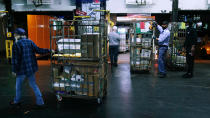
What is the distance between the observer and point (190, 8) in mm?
12547

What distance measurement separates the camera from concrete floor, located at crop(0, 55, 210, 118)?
4.11 meters

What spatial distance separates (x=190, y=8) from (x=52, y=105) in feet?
37.1

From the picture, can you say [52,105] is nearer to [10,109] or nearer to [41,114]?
[41,114]

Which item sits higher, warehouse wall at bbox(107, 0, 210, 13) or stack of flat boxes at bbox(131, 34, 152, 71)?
warehouse wall at bbox(107, 0, 210, 13)

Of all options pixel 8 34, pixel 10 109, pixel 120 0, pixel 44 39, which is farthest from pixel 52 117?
pixel 120 0

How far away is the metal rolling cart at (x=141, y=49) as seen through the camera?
7.80 metres

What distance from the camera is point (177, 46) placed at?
28.6 ft

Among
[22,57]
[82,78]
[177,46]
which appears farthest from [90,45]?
[177,46]

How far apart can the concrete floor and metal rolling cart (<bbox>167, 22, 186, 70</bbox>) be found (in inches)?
65.6

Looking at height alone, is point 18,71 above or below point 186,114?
above

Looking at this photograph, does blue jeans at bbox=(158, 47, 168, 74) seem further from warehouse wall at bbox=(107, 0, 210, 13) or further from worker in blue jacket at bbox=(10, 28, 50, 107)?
warehouse wall at bbox=(107, 0, 210, 13)

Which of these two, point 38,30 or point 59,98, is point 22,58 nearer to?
point 59,98


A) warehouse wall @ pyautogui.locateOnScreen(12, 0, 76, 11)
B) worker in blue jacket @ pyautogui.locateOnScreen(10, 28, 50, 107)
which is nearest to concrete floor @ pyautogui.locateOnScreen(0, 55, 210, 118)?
worker in blue jacket @ pyautogui.locateOnScreen(10, 28, 50, 107)

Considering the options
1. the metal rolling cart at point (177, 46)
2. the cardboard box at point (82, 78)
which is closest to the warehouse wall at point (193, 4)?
the metal rolling cart at point (177, 46)
